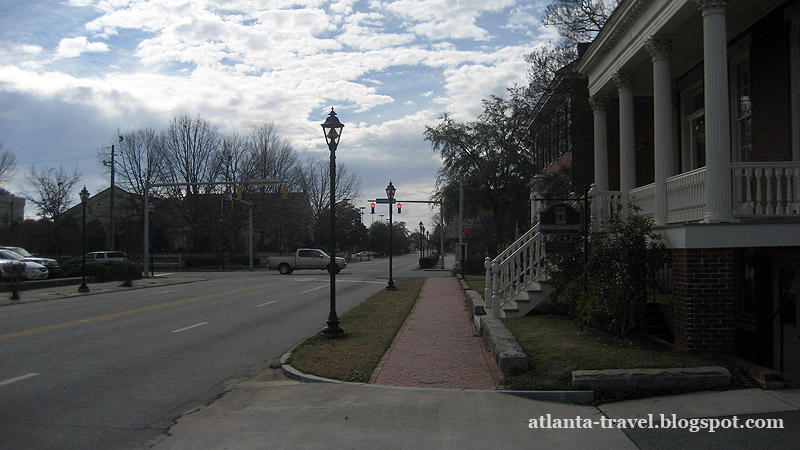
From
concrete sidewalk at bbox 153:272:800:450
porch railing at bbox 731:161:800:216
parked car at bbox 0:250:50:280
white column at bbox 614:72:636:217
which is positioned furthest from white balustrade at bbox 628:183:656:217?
parked car at bbox 0:250:50:280

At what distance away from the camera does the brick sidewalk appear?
8.68 metres

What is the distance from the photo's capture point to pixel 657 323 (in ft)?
37.7

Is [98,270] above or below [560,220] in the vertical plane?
below

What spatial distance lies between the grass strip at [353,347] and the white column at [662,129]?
5.65m

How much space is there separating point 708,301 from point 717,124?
265cm

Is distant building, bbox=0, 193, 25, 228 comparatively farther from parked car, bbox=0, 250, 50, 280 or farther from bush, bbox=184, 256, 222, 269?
parked car, bbox=0, 250, 50, 280

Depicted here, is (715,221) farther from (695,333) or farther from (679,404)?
(679,404)

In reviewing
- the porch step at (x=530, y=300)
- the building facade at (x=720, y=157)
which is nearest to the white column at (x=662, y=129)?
the building facade at (x=720, y=157)

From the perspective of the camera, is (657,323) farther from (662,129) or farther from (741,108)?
(741,108)

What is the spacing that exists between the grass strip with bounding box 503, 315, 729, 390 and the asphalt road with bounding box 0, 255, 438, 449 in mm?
4500

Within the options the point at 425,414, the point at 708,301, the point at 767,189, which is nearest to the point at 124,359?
the point at 425,414

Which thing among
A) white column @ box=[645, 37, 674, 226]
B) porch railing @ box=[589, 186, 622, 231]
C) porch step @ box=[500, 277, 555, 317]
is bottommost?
porch step @ box=[500, 277, 555, 317]

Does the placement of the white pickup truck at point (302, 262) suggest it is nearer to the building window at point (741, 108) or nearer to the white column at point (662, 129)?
the building window at point (741, 108)

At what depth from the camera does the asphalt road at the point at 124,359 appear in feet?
22.3
